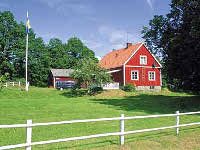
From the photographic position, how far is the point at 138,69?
35.6 metres

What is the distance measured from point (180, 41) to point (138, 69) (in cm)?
1926

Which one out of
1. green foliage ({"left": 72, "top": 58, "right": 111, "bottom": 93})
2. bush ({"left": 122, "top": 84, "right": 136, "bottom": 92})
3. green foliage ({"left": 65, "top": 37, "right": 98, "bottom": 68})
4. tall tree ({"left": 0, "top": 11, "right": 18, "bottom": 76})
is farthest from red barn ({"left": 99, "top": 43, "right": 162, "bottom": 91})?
green foliage ({"left": 65, "top": 37, "right": 98, "bottom": 68})

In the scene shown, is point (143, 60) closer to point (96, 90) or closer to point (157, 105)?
point (96, 90)

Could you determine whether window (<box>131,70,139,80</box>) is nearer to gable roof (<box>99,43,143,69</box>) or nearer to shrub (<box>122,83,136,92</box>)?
gable roof (<box>99,43,143,69</box>)

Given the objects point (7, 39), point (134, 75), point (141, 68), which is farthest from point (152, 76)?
point (7, 39)

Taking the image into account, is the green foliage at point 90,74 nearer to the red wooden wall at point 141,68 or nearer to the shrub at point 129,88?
the shrub at point 129,88

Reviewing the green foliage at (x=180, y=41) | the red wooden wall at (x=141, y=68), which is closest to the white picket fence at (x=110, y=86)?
the red wooden wall at (x=141, y=68)

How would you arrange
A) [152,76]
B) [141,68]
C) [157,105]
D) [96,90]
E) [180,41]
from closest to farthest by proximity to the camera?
[180,41] < [157,105] < [96,90] < [141,68] < [152,76]

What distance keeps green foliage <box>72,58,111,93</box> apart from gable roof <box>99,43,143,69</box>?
852 cm

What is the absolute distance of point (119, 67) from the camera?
35.3m

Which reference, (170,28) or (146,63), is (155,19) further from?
(146,63)

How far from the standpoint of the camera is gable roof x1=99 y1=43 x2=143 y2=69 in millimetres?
35562

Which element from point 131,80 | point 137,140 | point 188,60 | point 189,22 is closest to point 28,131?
point 137,140

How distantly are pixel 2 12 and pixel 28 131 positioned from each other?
1951 inches
